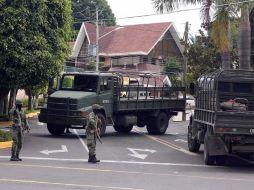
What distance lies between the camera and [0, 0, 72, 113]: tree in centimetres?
2194

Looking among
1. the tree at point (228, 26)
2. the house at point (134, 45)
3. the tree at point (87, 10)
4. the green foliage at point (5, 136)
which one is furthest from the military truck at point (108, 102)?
the tree at point (87, 10)

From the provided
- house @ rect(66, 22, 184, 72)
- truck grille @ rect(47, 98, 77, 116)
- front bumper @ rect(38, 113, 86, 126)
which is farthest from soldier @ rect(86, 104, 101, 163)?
house @ rect(66, 22, 184, 72)

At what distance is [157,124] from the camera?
28.9 m

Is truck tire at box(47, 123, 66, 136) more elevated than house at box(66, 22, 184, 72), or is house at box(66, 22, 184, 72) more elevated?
house at box(66, 22, 184, 72)

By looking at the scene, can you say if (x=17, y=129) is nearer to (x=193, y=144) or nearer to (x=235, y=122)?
(x=235, y=122)

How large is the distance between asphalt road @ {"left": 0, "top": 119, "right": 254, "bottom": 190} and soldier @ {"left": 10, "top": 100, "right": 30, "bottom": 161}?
1.15ft

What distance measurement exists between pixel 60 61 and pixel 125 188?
13.1 metres

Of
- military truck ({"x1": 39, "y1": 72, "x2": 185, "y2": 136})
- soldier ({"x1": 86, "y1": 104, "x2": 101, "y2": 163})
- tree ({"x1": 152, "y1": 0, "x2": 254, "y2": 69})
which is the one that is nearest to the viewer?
soldier ({"x1": 86, "y1": 104, "x2": 101, "y2": 163})

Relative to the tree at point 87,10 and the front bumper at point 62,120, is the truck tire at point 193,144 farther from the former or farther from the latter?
the tree at point 87,10

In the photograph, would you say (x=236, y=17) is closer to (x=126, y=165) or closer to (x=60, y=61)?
(x=60, y=61)

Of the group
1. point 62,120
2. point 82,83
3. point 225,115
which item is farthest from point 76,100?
point 225,115

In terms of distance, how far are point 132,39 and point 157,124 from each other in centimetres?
3363

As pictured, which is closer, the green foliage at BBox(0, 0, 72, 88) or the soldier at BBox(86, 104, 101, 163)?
the soldier at BBox(86, 104, 101, 163)

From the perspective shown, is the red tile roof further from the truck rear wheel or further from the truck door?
the truck rear wheel
